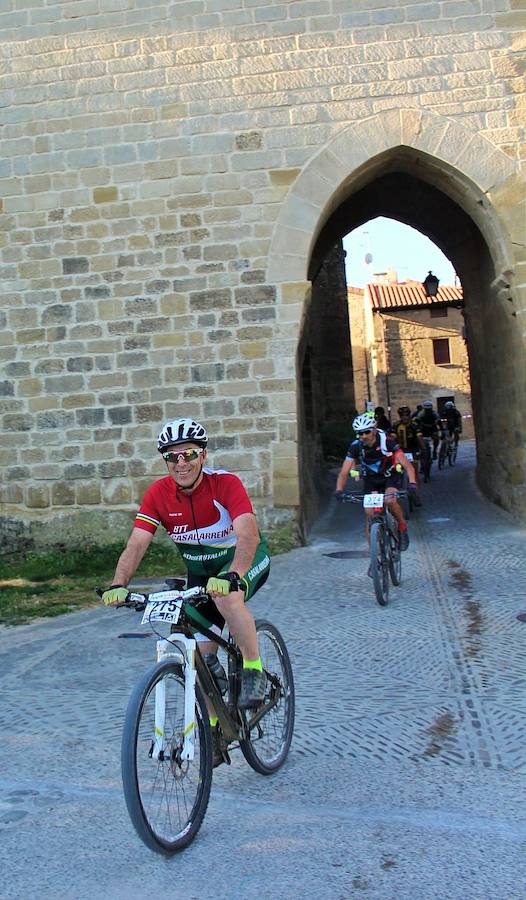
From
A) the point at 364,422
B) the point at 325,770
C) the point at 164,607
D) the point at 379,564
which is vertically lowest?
the point at 325,770

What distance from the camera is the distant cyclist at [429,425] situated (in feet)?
64.3

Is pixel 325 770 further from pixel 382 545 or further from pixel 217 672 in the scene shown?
pixel 382 545

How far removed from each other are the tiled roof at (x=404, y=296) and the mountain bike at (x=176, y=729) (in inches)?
1477

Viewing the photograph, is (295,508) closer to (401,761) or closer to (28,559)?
(28,559)

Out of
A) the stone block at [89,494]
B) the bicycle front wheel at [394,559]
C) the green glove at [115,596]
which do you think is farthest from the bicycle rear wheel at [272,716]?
the stone block at [89,494]

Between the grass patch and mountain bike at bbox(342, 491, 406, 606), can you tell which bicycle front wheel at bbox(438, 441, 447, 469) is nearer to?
the grass patch

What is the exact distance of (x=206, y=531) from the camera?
3.54 meters

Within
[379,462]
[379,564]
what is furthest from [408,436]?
[379,564]

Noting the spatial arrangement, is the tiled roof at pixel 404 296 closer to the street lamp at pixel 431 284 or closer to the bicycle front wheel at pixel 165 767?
the street lamp at pixel 431 284

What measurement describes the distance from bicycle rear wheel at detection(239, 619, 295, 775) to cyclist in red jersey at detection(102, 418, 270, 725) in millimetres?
229

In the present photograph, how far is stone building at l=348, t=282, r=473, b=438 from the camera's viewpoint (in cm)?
4044

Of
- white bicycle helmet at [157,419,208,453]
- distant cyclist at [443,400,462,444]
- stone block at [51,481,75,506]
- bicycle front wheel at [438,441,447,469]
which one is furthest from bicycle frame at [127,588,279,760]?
distant cyclist at [443,400,462,444]

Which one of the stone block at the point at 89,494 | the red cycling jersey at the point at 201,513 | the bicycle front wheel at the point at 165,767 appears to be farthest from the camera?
the stone block at the point at 89,494

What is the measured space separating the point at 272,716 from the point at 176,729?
866 mm
